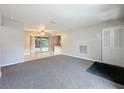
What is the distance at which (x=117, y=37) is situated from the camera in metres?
3.93

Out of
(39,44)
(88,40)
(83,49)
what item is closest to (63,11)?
(88,40)

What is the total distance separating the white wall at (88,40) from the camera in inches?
193

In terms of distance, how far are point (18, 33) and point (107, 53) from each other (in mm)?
5067

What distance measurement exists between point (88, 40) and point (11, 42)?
15.6 ft

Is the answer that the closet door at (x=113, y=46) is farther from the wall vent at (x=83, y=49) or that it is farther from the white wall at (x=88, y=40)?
the wall vent at (x=83, y=49)

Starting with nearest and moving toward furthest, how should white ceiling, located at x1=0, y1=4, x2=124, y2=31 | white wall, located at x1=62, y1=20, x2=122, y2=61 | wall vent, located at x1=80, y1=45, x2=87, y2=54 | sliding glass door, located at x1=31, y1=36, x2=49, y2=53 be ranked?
white ceiling, located at x1=0, y1=4, x2=124, y2=31 → white wall, located at x1=62, y1=20, x2=122, y2=61 → wall vent, located at x1=80, y1=45, x2=87, y2=54 → sliding glass door, located at x1=31, y1=36, x2=49, y2=53

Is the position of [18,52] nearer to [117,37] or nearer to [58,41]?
[117,37]

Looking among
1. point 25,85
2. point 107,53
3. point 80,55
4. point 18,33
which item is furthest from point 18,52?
point 107,53

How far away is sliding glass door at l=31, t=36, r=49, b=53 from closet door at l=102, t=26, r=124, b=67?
22.2ft

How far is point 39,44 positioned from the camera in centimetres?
941

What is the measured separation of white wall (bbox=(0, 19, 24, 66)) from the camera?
3.78 meters

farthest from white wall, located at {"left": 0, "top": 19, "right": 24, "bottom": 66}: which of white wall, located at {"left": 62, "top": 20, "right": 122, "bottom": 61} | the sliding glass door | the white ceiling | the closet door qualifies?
the closet door

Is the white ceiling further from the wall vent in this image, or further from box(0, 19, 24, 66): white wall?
the wall vent

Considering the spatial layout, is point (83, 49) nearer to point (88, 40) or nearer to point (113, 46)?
point (88, 40)
